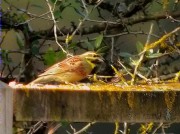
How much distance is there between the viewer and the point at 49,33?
398 cm

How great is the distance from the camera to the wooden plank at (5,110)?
5.45 ft

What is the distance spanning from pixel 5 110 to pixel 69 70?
1.27 m

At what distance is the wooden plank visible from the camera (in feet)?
5.45

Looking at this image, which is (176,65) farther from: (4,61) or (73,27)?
(4,61)

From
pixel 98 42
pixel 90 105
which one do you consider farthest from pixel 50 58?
pixel 90 105

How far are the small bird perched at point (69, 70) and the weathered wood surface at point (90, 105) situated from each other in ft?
3.29

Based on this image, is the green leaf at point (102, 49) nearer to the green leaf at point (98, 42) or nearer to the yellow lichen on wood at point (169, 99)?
the green leaf at point (98, 42)

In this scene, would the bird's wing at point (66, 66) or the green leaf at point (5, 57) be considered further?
the green leaf at point (5, 57)

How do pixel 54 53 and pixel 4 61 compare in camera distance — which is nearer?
pixel 54 53

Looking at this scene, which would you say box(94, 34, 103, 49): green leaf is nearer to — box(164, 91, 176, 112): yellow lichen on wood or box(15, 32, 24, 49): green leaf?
box(15, 32, 24, 49): green leaf

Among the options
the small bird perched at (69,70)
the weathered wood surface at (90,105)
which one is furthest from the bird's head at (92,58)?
the weathered wood surface at (90,105)

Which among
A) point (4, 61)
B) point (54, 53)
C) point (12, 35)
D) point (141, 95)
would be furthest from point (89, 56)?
point (141, 95)

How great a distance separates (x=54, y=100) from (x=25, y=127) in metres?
2.14

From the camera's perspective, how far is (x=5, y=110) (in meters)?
1.68
